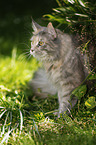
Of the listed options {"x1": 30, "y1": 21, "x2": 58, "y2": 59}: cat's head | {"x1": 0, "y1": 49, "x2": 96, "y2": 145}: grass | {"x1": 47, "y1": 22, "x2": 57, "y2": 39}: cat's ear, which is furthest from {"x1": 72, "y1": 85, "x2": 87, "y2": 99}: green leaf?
{"x1": 47, "y1": 22, "x2": 57, "y2": 39}: cat's ear

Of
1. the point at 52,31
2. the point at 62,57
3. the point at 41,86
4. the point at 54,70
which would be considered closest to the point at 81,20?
the point at 52,31

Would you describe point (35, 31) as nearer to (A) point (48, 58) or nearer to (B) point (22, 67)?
(A) point (48, 58)

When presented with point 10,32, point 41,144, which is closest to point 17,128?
point 41,144

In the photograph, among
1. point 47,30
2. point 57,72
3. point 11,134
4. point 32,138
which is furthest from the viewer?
point 57,72

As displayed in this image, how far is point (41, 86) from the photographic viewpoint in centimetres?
252

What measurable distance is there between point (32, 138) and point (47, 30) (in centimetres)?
94

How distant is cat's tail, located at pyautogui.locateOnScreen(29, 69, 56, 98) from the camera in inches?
92.9

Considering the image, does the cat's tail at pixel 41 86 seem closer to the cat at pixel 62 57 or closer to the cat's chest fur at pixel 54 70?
the cat's chest fur at pixel 54 70

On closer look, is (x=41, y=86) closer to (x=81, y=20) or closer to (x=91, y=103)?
(x=91, y=103)

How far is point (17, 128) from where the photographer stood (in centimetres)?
165

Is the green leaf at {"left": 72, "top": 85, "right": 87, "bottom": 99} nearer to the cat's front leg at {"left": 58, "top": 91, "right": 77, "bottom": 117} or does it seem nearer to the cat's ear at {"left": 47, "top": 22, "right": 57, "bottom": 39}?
the cat's front leg at {"left": 58, "top": 91, "right": 77, "bottom": 117}

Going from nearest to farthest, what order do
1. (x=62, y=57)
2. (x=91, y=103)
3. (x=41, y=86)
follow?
(x=91, y=103) < (x=62, y=57) < (x=41, y=86)

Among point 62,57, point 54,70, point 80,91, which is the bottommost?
point 80,91

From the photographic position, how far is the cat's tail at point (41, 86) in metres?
2.36
